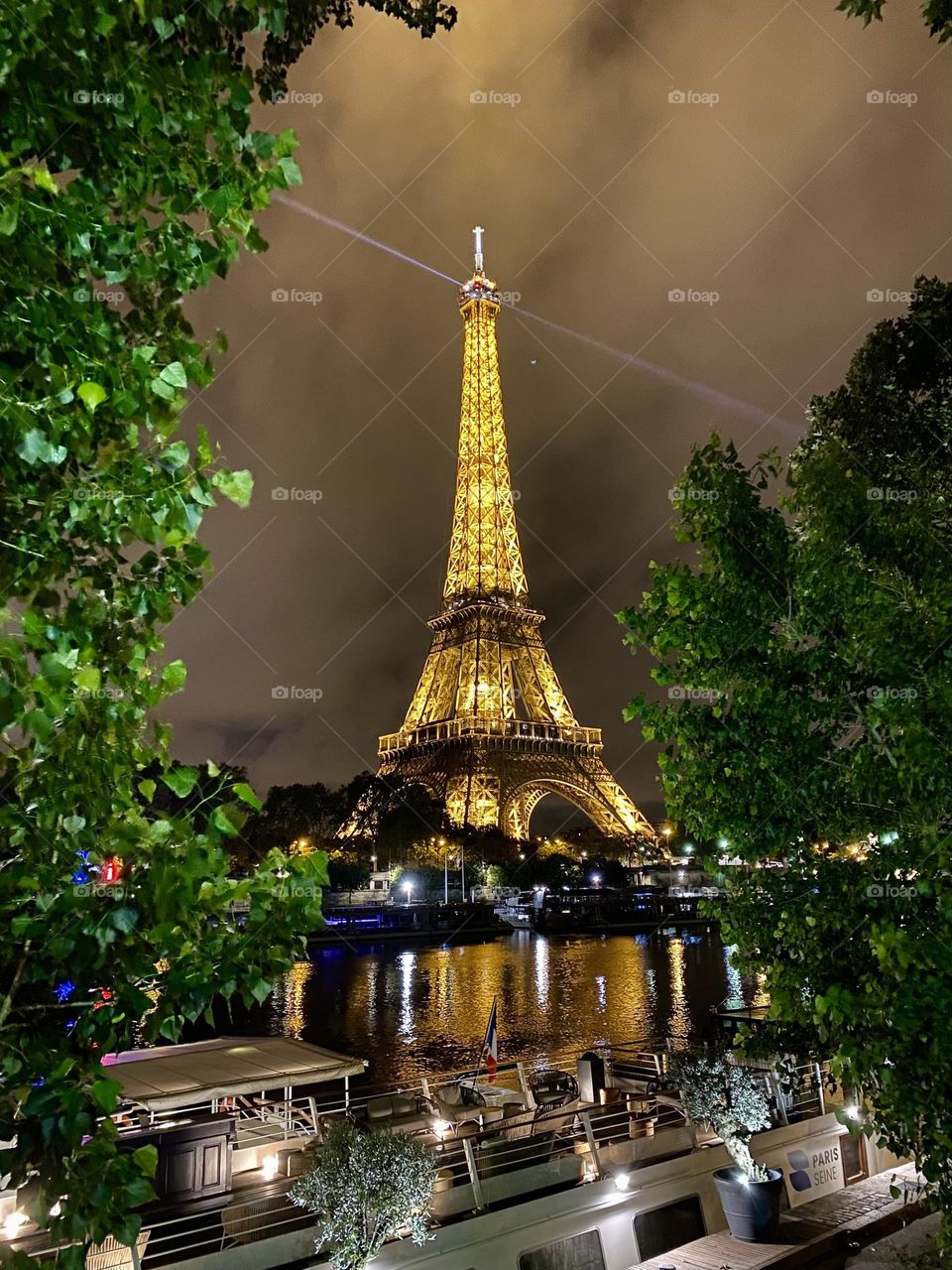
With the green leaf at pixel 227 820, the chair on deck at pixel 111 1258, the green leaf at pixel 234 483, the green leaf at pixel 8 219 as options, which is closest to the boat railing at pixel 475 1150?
the chair on deck at pixel 111 1258

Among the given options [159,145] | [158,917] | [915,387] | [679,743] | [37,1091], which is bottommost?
[37,1091]

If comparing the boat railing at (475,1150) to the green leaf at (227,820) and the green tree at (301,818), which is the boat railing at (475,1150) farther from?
the green tree at (301,818)

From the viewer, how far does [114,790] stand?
2.70 meters

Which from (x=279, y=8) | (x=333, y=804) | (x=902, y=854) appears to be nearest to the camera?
(x=279, y=8)

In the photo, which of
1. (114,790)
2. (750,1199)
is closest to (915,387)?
(750,1199)

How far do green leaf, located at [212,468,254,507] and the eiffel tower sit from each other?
65.4 m

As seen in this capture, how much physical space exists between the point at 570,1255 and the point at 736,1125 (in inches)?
98.8

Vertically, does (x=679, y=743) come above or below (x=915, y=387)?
Answer: below

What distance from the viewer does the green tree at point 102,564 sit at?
7.34 feet

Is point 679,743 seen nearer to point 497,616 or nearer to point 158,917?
point 158,917

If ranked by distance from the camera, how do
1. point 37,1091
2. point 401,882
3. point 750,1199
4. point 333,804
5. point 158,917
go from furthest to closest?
1. point 401,882
2. point 333,804
3. point 750,1199
4. point 158,917
5. point 37,1091

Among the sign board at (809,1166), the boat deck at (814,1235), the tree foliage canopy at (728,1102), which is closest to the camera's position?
the boat deck at (814,1235)

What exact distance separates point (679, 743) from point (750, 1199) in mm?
6616

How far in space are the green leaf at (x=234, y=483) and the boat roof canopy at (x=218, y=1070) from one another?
744cm
